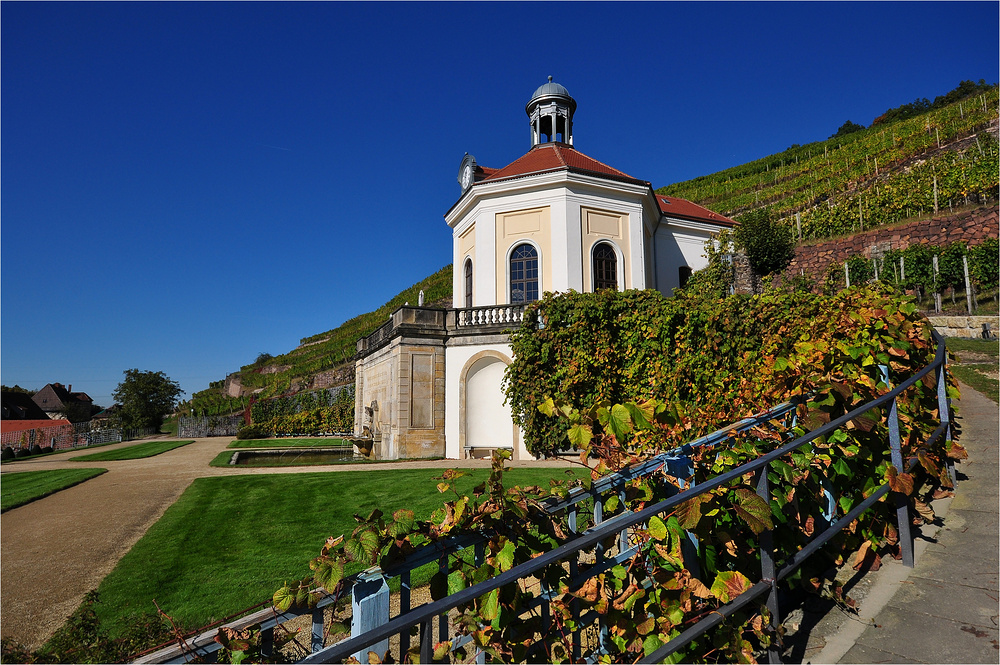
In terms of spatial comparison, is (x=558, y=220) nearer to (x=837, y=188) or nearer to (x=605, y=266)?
(x=605, y=266)

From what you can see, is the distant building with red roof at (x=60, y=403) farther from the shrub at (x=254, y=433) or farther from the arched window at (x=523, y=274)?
the arched window at (x=523, y=274)

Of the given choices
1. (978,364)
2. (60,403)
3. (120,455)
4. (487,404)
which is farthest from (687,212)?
(60,403)

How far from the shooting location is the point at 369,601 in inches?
54.8

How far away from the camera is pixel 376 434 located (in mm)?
18500

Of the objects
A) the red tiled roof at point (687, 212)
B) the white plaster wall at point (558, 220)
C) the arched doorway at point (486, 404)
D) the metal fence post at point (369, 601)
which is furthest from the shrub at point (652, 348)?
the red tiled roof at point (687, 212)

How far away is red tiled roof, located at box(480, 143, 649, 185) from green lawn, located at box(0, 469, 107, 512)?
51.7 ft

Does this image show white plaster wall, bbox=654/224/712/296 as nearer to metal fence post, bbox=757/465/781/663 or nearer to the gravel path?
the gravel path

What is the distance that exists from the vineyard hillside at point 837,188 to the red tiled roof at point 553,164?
54.3 feet

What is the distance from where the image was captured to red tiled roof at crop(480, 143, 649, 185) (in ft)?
60.1

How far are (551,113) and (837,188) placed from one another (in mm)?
27290

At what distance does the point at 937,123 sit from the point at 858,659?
52562 millimetres

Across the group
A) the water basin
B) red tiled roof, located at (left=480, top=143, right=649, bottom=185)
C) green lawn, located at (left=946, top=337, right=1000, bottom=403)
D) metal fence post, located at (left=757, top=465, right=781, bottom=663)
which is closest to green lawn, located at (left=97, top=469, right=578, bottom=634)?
metal fence post, located at (left=757, top=465, right=781, bottom=663)

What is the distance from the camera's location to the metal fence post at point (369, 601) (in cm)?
137

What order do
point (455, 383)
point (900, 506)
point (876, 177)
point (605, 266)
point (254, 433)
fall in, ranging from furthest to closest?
point (254, 433)
point (876, 177)
point (605, 266)
point (455, 383)
point (900, 506)
